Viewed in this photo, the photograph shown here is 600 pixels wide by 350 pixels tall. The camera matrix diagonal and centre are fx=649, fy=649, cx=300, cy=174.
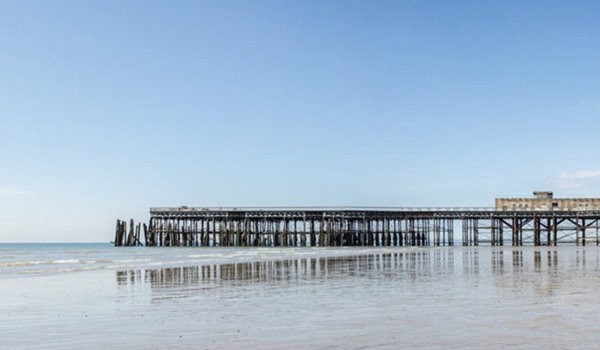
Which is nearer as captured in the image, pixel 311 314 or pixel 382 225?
pixel 311 314

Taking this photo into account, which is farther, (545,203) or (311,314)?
(545,203)

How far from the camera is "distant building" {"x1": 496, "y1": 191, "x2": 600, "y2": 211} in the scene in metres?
83.6

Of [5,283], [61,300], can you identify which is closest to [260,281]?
[61,300]

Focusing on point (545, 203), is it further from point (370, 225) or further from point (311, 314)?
point (311, 314)

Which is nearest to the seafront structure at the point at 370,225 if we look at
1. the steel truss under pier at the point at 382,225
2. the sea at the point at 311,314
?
the steel truss under pier at the point at 382,225

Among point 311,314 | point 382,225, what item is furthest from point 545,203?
point 311,314

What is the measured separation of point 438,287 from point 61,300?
993 cm

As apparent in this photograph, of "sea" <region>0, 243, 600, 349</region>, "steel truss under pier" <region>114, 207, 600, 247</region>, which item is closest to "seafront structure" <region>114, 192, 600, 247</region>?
"steel truss under pier" <region>114, 207, 600, 247</region>

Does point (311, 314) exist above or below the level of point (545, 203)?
above

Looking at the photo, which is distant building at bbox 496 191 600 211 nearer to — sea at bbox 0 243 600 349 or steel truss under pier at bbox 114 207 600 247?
steel truss under pier at bbox 114 207 600 247

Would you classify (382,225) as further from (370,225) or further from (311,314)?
(311,314)

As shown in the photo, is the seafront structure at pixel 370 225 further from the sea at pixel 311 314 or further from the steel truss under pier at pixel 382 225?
→ the sea at pixel 311 314

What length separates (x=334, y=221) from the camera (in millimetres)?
77375

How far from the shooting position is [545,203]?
85.6 metres
